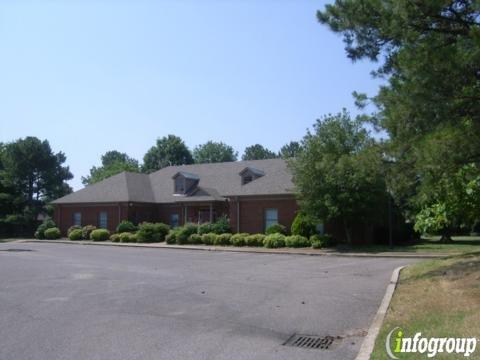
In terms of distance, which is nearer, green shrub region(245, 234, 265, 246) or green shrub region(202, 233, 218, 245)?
green shrub region(245, 234, 265, 246)

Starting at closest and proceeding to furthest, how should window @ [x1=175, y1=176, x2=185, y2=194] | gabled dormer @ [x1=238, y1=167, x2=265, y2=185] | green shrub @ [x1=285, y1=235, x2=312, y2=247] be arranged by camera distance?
green shrub @ [x1=285, y1=235, x2=312, y2=247]
gabled dormer @ [x1=238, y1=167, x2=265, y2=185]
window @ [x1=175, y1=176, x2=185, y2=194]

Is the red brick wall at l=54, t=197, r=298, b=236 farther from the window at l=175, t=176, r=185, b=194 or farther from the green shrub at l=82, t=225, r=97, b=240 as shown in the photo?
the green shrub at l=82, t=225, r=97, b=240

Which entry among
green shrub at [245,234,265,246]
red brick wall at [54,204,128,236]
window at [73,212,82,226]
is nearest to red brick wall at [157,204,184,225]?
red brick wall at [54,204,128,236]

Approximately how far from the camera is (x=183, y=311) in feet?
34.2

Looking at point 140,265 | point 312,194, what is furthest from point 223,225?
Result: point 140,265

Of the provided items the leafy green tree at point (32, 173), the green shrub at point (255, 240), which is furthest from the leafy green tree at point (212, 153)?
the green shrub at point (255, 240)

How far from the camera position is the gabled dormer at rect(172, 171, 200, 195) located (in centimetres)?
4112

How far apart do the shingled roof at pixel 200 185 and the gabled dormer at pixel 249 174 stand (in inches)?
23.1

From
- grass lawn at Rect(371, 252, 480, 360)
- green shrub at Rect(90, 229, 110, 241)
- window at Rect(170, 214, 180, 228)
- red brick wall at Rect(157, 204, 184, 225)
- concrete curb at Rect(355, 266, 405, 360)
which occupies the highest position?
red brick wall at Rect(157, 204, 184, 225)

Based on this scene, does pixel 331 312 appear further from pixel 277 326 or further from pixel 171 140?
pixel 171 140

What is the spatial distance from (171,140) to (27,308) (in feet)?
254

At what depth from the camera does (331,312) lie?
1030 centimetres

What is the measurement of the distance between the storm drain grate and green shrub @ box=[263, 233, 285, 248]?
21429 mm

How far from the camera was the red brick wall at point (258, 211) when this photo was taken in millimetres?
33781
